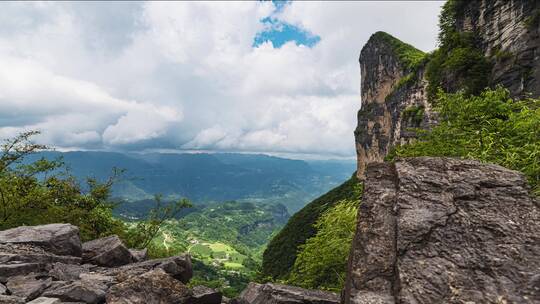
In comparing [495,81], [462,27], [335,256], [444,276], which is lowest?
[335,256]

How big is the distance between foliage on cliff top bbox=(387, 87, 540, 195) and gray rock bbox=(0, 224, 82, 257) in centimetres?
2039

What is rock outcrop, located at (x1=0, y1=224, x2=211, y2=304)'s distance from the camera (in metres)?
11.2

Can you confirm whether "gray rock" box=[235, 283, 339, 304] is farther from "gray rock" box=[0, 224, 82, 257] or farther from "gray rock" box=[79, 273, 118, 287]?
"gray rock" box=[0, 224, 82, 257]

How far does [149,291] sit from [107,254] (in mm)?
7948

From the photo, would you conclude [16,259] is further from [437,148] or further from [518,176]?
[437,148]

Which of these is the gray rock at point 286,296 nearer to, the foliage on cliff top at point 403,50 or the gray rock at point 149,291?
the gray rock at point 149,291

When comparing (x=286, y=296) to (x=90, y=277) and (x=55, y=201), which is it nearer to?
(x=90, y=277)

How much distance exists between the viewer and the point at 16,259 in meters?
14.5

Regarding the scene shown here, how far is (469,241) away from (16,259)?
17.0 metres

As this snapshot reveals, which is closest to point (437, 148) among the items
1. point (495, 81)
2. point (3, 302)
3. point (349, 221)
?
point (349, 221)

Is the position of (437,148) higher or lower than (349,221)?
higher

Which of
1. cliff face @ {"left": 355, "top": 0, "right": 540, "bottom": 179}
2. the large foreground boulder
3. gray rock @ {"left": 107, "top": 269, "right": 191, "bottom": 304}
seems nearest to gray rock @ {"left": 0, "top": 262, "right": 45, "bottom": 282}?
gray rock @ {"left": 107, "top": 269, "right": 191, "bottom": 304}

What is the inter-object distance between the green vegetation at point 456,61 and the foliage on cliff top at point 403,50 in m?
47.6

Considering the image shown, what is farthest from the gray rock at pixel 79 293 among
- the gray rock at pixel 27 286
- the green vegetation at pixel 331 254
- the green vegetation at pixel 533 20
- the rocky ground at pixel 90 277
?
the green vegetation at pixel 533 20
